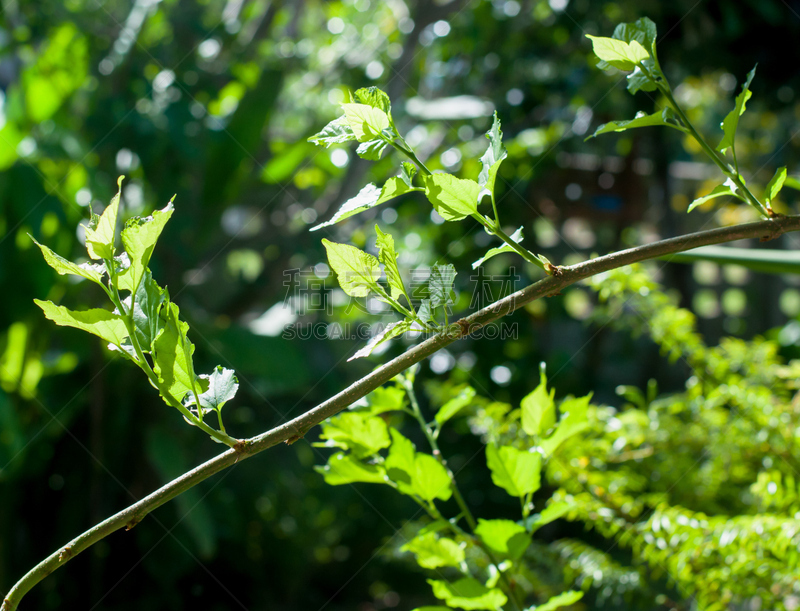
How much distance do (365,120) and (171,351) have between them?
0.34 feet

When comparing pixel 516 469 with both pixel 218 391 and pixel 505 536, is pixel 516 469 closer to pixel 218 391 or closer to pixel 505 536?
pixel 505 536

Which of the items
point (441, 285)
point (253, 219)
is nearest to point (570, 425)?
point (441, 285)

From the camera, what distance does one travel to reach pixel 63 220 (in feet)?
3.48

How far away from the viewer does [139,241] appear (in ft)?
0.62

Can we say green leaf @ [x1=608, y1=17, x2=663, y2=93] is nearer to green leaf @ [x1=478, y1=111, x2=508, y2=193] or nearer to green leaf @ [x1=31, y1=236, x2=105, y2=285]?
green leaf @ [x1=478, y1=111, x2=508, y2=193]

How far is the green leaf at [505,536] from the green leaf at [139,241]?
0.20 m

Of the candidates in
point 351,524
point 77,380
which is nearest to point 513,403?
point 351,524

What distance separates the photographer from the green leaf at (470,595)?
0.92 ft

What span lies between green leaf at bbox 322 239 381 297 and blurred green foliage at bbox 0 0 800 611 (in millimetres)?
772

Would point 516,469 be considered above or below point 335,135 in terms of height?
below

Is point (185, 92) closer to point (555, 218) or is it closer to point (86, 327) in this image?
point (555, 218)

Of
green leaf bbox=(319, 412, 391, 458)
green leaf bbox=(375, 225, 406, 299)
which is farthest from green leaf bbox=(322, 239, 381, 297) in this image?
green leaf bbox=(319, 412, 391, 458)

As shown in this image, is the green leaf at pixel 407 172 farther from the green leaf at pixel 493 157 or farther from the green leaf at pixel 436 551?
the green leaf at pixel 436 551

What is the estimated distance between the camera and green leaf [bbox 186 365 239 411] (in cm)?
21
